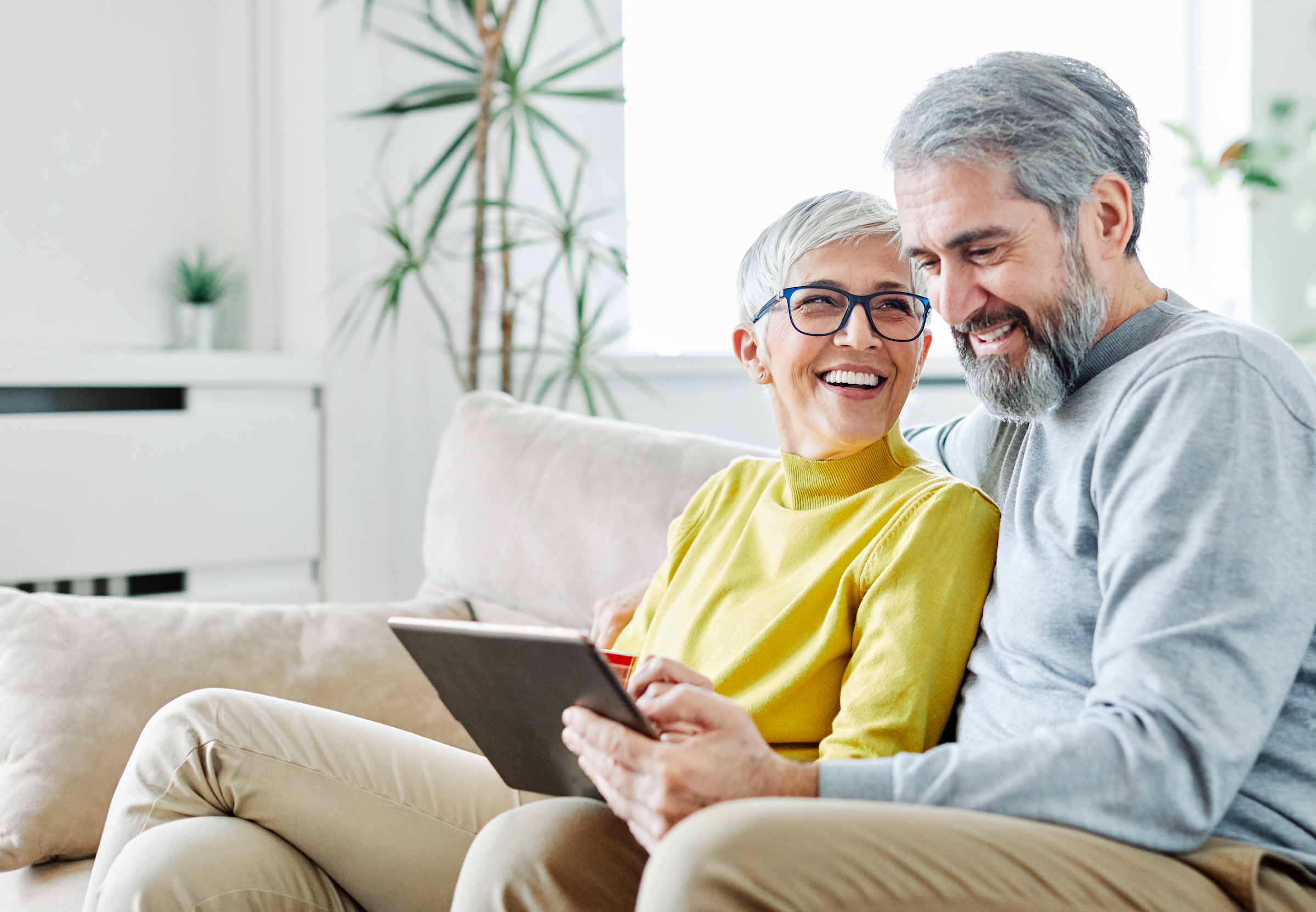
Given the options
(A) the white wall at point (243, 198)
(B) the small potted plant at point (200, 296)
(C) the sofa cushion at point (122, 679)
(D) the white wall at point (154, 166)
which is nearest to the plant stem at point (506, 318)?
(A) the white wall at point (243, 198)

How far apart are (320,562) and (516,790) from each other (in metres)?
1.63

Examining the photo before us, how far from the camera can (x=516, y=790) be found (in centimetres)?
134

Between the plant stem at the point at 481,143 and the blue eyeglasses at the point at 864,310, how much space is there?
1.34 meters

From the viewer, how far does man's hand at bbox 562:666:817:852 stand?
94 centimetres

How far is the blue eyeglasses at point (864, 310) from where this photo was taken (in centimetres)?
128

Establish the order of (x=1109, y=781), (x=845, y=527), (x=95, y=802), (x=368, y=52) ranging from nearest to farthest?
(x=1109, y=781), (x=845, y=527), (x=95, y=802), (x=368, y=52)

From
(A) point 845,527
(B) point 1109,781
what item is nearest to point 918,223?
(A) point 845,527

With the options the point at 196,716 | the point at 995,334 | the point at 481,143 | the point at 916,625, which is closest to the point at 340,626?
the point at 196,716

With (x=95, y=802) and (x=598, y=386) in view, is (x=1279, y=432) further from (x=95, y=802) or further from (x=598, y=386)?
(x=598, y=386)

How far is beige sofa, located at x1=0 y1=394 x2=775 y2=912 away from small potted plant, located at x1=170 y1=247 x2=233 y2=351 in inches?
44.9

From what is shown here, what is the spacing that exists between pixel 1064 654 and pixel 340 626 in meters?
1.13

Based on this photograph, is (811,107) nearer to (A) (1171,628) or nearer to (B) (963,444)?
(B) (963,444)

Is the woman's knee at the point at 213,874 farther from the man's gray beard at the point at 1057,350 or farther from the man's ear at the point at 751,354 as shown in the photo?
the man's gray beard at the point at 1057,350

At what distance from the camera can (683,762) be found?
3.10ft
